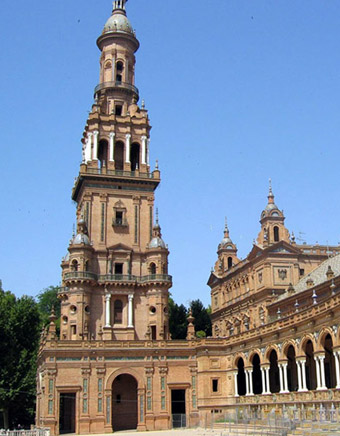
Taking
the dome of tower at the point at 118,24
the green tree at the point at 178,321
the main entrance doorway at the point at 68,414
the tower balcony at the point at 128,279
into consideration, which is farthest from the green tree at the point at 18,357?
the dome of tower at the point at 118,24

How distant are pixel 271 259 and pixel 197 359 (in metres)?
16.8

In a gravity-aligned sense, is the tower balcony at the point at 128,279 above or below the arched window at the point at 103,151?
below

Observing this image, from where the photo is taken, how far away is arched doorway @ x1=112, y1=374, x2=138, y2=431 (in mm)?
62375

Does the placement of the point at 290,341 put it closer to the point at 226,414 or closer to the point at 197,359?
the point at 226,414

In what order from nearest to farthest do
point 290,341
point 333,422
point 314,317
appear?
point 333,422 < point 314,317 < point 290,341

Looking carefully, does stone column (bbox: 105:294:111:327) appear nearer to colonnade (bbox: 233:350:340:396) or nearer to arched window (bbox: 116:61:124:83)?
colonnade (bbox: 233:350:340:396)

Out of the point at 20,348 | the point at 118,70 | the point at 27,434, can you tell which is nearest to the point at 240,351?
the point at 27,434

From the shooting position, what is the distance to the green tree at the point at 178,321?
307ft

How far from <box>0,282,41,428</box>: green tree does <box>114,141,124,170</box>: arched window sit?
2047 centimetres

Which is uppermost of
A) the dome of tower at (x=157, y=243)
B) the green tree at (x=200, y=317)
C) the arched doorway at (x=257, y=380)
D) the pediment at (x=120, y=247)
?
the dome of tower at (x=157, y=243)

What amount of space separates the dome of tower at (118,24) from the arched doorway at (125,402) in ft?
143

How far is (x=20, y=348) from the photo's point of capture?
244 ft

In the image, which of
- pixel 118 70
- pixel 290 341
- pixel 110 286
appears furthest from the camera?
pixel 118 70

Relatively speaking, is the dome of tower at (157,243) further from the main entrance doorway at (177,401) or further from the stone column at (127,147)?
the main entrance doorway at (177,401)
